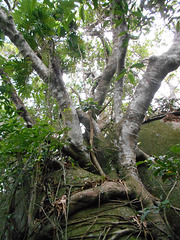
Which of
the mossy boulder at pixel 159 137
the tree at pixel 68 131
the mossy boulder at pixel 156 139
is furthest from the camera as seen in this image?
the mossy boulder at pixel 159 137

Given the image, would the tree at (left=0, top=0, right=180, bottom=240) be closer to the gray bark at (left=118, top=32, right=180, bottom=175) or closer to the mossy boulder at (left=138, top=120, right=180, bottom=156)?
the gray bark at (left=118, top=32, right=180, bottom=175)

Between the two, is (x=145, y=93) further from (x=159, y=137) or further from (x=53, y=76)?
(x=53, y=76)

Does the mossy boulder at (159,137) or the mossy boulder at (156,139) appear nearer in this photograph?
the mossy boulder at (156,139)

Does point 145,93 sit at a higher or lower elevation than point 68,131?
higher

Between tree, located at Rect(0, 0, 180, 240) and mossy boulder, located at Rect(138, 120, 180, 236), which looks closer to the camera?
tree, located at Rect(0, 0, 180, 240)

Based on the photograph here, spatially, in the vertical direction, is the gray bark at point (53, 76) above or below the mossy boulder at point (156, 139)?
above

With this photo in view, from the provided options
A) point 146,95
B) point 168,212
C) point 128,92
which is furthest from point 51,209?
point 128,92

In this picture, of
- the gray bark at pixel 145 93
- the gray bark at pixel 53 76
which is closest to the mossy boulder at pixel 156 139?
the gray bark at pixel 145 93

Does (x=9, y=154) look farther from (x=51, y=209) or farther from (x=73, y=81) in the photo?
(x=73, y=81)

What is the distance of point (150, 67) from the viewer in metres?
2.59

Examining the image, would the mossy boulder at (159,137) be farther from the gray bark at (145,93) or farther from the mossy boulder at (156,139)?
the gray bark at (145,93)

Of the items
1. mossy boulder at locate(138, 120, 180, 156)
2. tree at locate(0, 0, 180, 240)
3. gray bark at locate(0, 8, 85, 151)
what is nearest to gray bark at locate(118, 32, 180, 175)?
tree at locate(0, 0, 180, 240)

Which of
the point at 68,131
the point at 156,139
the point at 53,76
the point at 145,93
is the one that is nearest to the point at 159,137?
the point at 156,139

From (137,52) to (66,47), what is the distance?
3.58 m
